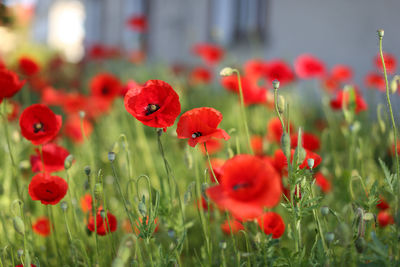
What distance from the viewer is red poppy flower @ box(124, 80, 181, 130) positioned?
2.81ft

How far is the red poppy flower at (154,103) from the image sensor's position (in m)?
0.86

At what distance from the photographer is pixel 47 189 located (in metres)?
0.95

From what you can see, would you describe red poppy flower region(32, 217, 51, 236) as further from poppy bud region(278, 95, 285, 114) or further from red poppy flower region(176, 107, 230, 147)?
poppy bud region(278, 95, 285, 114)

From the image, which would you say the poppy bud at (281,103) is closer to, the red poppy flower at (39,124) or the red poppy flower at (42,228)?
the red poppy flower at (39,124)

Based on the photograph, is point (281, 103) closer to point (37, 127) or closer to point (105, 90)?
point (37, 127)

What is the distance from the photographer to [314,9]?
4113 mm

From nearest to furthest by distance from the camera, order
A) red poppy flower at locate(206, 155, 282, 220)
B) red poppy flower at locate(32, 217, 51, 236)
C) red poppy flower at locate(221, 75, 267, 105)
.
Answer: red poppy flower at locate(206, 155, 282, 220) < red poppy flower at locate(32, 217, 51, 236) < red poppy flower at locate(221, 75, 267, 105)

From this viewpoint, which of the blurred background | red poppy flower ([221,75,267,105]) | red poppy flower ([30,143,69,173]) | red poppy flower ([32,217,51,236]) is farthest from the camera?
the blurred background

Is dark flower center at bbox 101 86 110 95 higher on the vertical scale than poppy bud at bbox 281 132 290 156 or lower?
lower

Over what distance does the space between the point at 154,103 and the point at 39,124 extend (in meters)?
0.33

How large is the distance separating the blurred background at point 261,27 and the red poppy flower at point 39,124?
1.01 m

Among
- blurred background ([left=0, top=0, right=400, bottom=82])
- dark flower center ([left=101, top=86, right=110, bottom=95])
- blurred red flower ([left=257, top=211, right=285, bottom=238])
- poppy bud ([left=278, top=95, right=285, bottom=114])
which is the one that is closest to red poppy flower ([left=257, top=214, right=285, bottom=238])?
blurred red flower ([left=257, top=211, right=285, bottom=238])

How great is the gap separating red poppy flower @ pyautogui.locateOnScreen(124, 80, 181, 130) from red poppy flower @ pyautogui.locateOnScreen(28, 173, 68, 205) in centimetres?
25

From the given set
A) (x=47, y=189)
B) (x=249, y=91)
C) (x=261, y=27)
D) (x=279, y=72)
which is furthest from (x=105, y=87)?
(x=261, y=27)
